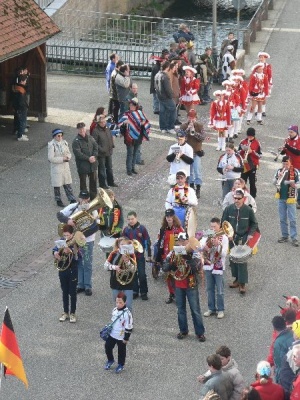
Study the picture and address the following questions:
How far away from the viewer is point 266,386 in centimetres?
1273

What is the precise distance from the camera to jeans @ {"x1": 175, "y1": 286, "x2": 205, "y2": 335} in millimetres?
15578

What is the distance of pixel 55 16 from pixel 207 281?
1869 centimetres

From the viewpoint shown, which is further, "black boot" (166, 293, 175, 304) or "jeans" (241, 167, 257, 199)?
"jeans" (241, 167, 257, 199)

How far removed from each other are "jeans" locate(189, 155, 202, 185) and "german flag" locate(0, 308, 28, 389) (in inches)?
335

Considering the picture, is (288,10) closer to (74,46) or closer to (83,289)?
(74,46)

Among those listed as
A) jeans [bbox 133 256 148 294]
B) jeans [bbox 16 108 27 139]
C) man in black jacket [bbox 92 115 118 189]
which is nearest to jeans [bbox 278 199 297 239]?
jeans [bbox 133 256 148 294]

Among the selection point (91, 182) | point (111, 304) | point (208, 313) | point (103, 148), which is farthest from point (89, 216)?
point (103, 148)

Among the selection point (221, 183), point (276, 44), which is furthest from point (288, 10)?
point (221, 183)

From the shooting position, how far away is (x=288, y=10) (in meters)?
41.4

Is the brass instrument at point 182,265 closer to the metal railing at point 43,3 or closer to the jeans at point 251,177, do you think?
the jeans at point 251,177

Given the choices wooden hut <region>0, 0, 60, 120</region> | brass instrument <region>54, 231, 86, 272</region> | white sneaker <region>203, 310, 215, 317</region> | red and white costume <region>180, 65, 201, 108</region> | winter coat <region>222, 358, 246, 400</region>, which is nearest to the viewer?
winter coat <region>222, 358, 246, 400</region>

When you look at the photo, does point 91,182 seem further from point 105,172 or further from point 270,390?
point 270,390

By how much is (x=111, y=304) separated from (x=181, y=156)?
168 inches

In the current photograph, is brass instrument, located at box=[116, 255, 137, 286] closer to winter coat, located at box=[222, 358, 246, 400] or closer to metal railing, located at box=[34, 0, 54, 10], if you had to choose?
winter coat, located at box=[222, 358, 246, 400]
